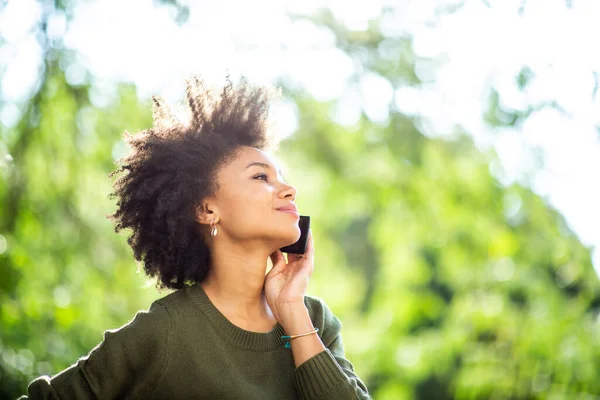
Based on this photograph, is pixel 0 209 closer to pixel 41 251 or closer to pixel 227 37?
pixel 41 251

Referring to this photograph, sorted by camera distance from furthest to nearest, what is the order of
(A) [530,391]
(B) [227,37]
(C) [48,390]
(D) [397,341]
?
(D) [397,341] < (A) [530,391] < (B) [227,37] < (C) [48,390]

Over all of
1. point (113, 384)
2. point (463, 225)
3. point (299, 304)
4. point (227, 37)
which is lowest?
point (113, 384)

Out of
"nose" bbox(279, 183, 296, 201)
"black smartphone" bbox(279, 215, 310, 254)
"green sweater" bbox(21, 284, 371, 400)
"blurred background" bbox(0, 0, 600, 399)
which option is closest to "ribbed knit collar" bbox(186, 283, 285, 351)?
"green sweater" bbox(21, 284, 371, 400)

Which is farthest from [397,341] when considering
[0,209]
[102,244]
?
[0,209]

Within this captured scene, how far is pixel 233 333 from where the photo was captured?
2.03 m

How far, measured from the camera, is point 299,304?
81.3 inches

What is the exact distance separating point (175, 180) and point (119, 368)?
1.87 ft

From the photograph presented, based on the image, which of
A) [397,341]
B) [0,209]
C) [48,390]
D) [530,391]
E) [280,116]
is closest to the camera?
[48,390]

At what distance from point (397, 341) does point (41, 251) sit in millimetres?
2899

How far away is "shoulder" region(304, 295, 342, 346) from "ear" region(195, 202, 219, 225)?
0.40 m

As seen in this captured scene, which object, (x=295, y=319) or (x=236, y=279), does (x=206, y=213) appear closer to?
(x=236, y=279)

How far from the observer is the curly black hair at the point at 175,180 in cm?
210

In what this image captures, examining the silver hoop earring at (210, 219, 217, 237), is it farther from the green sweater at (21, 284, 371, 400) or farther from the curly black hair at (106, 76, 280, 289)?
the green sweater at (21, 284, 371, 400)

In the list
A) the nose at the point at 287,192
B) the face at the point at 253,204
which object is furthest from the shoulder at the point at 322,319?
the nose at the point at 287,192
